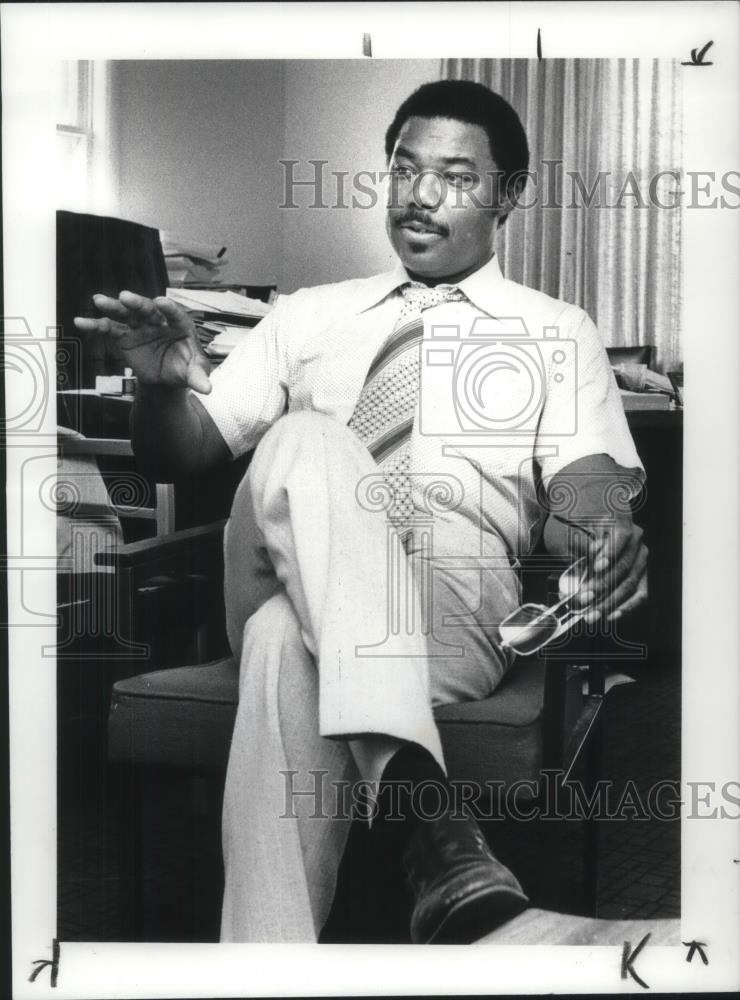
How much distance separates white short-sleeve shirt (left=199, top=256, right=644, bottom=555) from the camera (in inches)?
96.5

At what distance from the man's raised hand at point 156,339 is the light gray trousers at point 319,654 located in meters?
0.26

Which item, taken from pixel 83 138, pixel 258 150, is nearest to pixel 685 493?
pixel 258 150

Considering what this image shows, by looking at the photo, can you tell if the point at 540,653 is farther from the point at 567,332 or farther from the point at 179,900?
the point at 179,900

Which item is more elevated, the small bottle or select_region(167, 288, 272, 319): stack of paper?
select_region(167, 288, 272, 319): stack of paper

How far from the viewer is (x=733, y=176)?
2.47 metres

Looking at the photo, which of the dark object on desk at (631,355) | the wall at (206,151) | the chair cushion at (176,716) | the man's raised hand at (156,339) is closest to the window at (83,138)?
the wall at (206,151)

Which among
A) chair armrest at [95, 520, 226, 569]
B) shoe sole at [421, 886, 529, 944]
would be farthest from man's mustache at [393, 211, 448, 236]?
shoe sole at [421, 886, 529, 944]

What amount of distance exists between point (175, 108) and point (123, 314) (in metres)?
0.49

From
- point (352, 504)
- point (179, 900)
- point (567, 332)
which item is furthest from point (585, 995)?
point (567, 332)

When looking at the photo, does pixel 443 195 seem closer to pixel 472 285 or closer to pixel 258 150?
pixel 472 285

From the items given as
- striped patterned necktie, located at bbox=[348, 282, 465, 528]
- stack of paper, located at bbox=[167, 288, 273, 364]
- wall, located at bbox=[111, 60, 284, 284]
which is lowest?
striped patterned necktie, located at bbox=[348, 282, 465, 528]

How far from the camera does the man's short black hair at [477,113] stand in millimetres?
2436

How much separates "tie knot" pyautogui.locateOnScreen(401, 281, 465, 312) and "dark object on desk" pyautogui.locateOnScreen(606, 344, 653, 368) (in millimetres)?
364
